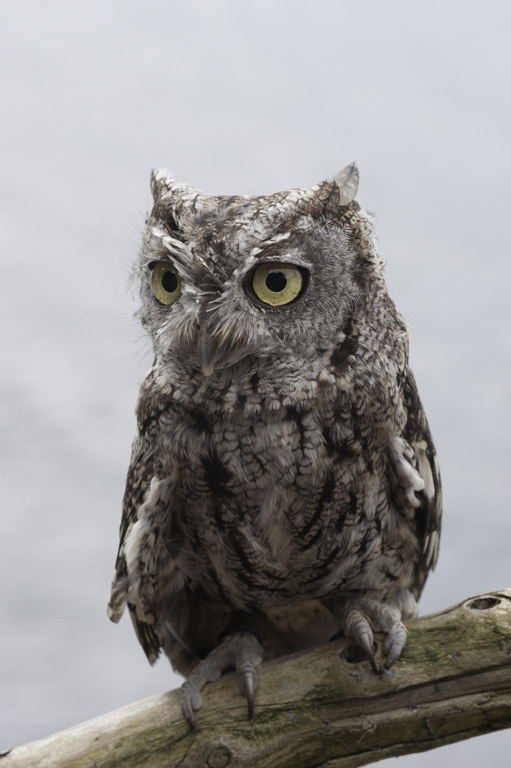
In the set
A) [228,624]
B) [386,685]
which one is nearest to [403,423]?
[386,685]

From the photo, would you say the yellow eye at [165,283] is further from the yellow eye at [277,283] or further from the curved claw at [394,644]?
the curved claw at [394,644]

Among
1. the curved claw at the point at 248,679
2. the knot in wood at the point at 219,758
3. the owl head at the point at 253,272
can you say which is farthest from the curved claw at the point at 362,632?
the owl head at the point at 253,272

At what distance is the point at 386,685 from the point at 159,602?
1.85ft

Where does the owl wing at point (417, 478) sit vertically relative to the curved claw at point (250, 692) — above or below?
above

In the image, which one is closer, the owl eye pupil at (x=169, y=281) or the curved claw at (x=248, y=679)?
the owl eye pupil at (x=169, y=281)

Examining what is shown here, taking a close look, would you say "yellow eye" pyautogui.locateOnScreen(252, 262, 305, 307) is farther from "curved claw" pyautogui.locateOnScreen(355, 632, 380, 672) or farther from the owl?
"curved claw" pyautogui.locateOnScreen(355, 632, 380, 672)

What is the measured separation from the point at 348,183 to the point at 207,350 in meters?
0.53

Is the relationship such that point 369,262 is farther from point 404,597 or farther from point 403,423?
point 404,597

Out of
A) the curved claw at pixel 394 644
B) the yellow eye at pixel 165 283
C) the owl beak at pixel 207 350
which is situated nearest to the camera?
the owl beak at pixel 207 350

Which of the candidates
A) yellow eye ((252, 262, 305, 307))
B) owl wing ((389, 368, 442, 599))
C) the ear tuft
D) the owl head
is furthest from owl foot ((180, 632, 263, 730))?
the ear tuft

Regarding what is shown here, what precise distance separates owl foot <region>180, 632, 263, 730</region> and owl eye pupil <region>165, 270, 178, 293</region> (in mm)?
880

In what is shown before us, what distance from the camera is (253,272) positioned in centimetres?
153

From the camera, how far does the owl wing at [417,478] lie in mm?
1782

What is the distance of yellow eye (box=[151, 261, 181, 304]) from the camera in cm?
161
